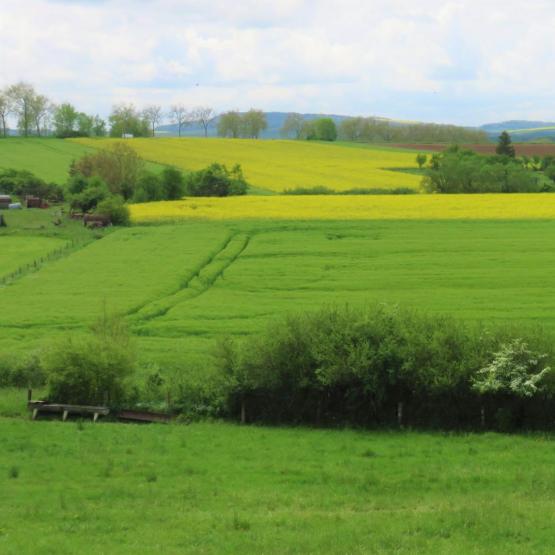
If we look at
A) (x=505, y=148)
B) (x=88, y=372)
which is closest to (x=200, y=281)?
(x=88, y=372)

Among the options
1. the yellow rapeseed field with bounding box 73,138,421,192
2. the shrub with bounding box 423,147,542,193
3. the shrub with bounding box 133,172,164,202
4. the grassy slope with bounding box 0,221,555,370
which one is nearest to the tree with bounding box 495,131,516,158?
the yellow rapeseed field with bounding box 73,138,421,192

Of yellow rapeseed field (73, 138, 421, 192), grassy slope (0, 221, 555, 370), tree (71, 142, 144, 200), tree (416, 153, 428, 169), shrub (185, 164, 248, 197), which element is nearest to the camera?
grassy slope (0, 221, 555, 370)

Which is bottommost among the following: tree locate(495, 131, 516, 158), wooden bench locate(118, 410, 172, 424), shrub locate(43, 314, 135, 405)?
wooden bench locate(118, 410, 172, 424)

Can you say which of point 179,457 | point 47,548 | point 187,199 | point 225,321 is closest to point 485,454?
point 179,457

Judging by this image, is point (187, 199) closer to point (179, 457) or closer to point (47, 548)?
point (179, 457)

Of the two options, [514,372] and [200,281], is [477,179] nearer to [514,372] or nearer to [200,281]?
[200,281]

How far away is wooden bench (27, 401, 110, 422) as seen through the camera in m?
35.7

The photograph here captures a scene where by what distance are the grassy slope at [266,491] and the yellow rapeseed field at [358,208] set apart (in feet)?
186

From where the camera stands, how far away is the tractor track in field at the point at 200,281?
5244 centimetres

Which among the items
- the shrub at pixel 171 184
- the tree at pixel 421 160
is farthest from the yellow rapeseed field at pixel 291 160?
the shrub at pixel 171 184

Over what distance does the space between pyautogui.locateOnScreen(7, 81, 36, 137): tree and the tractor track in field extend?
132321 millimetres

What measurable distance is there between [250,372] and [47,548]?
1800 centimetres

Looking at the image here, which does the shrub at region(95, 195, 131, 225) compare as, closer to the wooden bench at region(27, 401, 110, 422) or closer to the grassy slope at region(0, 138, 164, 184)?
the grassy slope at region(0, 138, 164, 184)

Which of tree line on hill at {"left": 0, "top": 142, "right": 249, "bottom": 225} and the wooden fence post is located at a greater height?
tree line on hill at {"left": 0, "top": 142, "right": 249, "bottom": 225}
